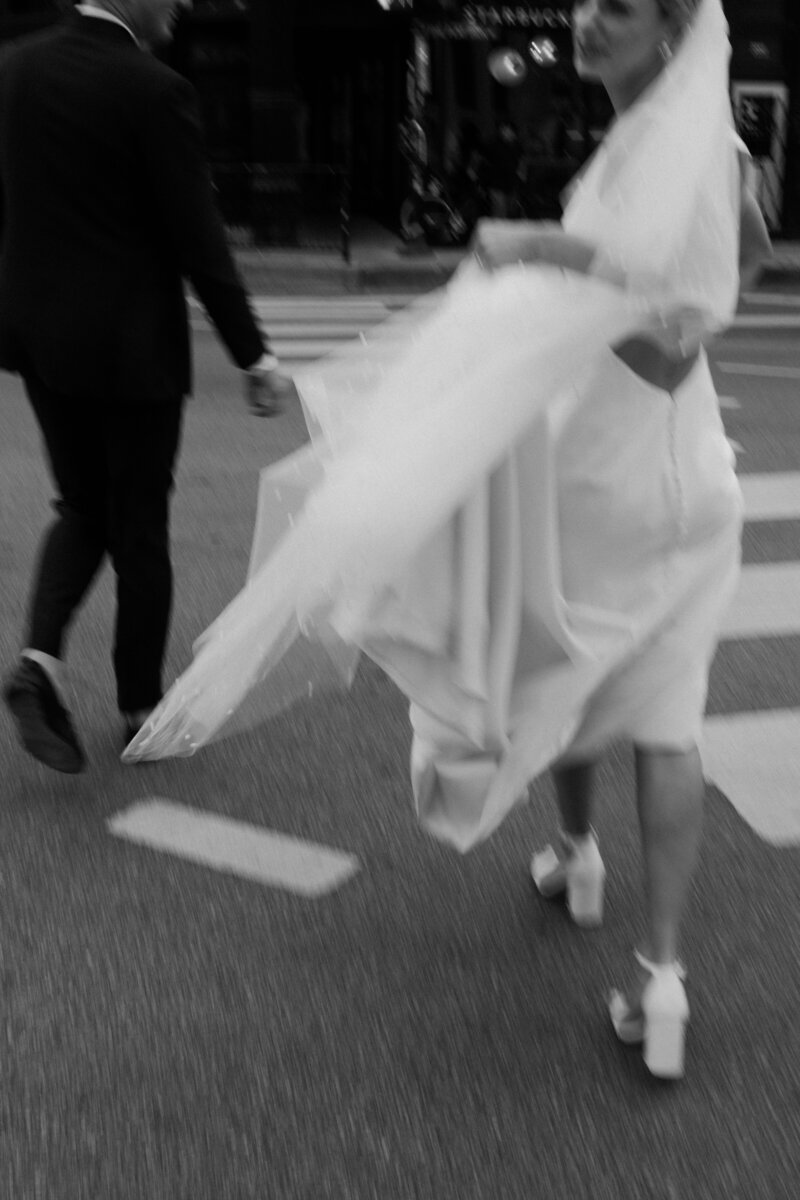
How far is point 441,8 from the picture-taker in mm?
20156

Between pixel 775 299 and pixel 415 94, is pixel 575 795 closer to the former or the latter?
pixel 775 299

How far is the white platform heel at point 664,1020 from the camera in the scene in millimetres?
2686

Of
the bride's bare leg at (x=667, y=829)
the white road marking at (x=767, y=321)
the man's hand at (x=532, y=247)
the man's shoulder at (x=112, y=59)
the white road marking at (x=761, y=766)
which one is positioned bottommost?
the white road marking at (x=767, y=321)

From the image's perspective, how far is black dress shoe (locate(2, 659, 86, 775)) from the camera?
12.6 feet

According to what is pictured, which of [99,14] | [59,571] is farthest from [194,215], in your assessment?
[59,571]

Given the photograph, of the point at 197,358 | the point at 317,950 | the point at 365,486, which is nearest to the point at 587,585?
the point at 365,486

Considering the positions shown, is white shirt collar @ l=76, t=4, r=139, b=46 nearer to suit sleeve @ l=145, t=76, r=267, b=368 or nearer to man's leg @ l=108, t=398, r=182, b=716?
suit sleeve @ l=145, t=76, r=267, b=368

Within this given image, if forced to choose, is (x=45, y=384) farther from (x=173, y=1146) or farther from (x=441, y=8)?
(x=441, y=8)

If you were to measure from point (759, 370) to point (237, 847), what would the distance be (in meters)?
8.66

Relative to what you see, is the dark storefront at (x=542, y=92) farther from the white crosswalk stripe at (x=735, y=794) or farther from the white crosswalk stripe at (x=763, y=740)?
the white crosswalk stripe at (x=763, y=740)

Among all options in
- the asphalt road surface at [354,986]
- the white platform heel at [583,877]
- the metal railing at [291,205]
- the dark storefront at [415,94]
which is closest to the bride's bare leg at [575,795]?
the white platform heel at [583,877]

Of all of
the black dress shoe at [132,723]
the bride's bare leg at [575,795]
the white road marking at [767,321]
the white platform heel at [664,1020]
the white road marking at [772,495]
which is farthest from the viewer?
the white road marking at [767,321]

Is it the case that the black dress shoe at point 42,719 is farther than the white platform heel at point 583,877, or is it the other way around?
the black dress shoe at point 42,719

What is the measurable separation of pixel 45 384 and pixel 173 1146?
2024mm
